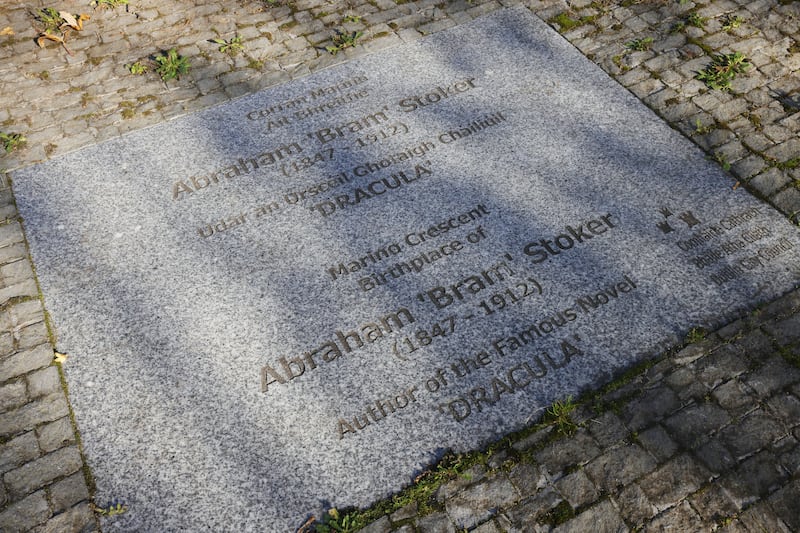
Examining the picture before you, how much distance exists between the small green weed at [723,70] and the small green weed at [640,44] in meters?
0.55

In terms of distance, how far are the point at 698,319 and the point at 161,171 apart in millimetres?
3918

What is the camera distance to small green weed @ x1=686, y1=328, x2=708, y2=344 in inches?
128

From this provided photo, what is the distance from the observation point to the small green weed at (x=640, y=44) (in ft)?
16.8

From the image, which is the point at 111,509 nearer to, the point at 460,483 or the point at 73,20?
the point at 460,483

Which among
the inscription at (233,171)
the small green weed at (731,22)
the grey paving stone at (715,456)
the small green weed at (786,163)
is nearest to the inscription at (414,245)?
the inscription at (233,171)

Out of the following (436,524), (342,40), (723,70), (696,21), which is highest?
(696,21)

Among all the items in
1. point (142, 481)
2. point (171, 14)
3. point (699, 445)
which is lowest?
point (142, 481)

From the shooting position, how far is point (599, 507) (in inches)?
107

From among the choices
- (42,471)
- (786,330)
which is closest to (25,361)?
(42,471)

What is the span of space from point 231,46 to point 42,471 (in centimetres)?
409

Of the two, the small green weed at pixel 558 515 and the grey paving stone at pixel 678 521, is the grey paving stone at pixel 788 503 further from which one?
the small green weed at pixel 558 515

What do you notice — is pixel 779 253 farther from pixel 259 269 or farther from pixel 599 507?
pixel 259 269

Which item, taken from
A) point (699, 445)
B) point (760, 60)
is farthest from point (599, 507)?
point (760, 60)

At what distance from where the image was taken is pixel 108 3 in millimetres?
6020
